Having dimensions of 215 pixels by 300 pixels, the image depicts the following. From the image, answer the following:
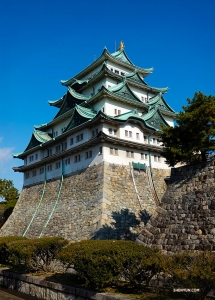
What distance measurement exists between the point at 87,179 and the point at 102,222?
578cm

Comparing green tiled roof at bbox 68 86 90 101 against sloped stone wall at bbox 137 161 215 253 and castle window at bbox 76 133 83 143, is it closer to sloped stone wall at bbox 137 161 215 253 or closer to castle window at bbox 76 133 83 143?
castle window at bbox 76 133 83 143

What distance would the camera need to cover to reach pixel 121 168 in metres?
25.4

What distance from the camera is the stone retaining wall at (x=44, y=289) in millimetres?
9559

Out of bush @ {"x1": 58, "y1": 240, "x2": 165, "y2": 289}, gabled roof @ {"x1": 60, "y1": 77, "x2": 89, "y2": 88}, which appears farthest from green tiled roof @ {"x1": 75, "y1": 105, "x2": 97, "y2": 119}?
bush @ {"x1": 58, "y1": 240, "x2": 165, "y2": 289}

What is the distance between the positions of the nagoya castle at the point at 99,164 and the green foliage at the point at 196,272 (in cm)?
1231

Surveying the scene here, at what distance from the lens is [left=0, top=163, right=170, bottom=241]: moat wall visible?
70.3ft

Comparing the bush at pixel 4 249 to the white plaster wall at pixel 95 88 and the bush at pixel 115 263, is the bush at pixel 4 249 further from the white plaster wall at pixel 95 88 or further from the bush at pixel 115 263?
the white plaster wall at pixel 95 88

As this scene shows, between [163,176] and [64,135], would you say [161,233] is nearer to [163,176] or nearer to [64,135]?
[163,176]

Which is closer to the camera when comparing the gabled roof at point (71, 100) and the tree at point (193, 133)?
the tree at point (193, 133)

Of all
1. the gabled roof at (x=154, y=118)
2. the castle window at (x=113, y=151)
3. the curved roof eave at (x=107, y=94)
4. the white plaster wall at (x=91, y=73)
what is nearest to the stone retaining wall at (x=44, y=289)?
the castle window at (x=113, y=151)

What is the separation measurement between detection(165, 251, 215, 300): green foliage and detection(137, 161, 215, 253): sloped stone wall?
2.48 metres

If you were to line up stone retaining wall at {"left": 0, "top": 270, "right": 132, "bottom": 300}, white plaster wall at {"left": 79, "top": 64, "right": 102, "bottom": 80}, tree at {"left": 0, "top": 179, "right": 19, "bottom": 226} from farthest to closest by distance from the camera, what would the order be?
tree at {"left": 0, "top": 179, "right": 19, "bottom": 226}
white plaster wall at {"left": 79, "top": 64, "right": 102, "bottom": 80}
stone retaining wall at {"left": 0, "top": 270, "right": 132, "bottom": 300}

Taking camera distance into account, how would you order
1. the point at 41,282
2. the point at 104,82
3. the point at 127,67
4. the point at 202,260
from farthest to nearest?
the point at 127,67, the point at 104,82, the point at 41,282, the point at 202,260

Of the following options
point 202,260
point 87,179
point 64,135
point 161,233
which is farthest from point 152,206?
point 202,260
